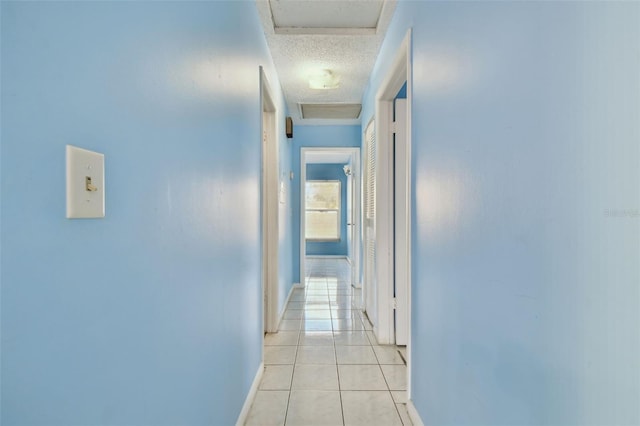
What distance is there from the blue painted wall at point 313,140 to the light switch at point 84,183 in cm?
433

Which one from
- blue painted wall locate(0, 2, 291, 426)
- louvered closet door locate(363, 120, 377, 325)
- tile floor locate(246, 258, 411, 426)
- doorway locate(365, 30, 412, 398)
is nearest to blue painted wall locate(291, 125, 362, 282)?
louvered closet door locate(363, 120, 377, 325)

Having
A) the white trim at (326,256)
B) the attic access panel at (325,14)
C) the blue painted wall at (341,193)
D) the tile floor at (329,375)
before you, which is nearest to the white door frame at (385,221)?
the tile floor at (329,375)

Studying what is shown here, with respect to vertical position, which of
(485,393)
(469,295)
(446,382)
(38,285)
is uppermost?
(38,285)

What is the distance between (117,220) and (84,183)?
0.13 m

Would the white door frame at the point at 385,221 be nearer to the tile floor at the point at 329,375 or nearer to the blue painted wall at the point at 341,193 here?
the tile floor at the point at 329,375

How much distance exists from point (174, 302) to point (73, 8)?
0.75m

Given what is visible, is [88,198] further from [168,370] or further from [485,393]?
[485,393]

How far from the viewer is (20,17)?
0.52 m

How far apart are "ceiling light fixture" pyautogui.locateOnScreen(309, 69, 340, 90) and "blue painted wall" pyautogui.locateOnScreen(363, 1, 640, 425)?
1.97 m

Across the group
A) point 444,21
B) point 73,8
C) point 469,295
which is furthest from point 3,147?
point 444,21

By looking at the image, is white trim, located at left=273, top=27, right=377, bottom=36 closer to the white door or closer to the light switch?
the white door

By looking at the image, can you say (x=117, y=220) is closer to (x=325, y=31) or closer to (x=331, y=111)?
(x=325, y=31)

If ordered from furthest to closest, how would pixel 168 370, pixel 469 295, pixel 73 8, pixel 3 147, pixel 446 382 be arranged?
1. pixel 446 382
2. pixel 469 295
3. pixel 168 370
4. pixel 73 8
5. pixel 3 147

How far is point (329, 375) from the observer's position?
2410 millimetres
